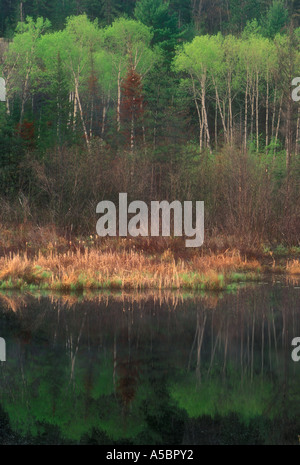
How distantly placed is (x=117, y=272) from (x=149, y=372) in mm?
7234

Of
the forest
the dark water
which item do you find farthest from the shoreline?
the forest

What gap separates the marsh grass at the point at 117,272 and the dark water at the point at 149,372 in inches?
57.6

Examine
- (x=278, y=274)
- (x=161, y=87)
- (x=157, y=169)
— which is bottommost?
(x=278, y=274)

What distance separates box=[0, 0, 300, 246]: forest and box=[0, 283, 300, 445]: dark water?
9.41 metres

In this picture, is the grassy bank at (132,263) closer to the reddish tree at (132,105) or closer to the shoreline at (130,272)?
the shoreline at (130,272)

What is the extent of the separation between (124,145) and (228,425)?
34789 millimetres

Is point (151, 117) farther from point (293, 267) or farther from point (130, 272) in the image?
point (130, 272)

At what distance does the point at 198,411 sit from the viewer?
7.04 m

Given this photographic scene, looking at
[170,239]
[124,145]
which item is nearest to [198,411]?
[170,239]

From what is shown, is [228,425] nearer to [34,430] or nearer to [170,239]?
[34,430]

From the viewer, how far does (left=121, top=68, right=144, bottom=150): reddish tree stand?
40.6 m

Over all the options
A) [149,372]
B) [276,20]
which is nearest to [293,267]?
[149,372]

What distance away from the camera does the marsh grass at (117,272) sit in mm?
14789

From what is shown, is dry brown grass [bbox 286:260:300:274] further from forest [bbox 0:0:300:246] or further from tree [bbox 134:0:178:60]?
tree [bbox 134:0:178:60]
